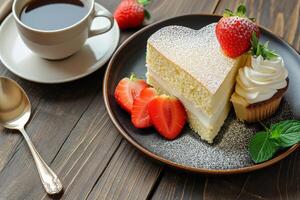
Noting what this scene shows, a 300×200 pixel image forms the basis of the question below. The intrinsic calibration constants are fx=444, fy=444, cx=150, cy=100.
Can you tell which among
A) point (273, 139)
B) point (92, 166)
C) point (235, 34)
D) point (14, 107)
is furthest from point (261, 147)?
point (14, 107)

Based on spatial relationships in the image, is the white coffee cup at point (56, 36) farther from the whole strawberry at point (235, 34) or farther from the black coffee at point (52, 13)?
the whole strawberry at point (235, 34)

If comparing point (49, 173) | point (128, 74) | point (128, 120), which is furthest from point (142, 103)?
point (49, 173)

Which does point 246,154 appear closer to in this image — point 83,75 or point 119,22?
point 83,75

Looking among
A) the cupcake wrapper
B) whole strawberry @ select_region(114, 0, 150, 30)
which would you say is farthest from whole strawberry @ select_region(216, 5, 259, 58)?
whole strawberry @ select_region(114, 0, 150, 30)

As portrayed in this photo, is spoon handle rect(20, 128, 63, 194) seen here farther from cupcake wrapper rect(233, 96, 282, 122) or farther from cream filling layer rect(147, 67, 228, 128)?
cupcake wrapper rect(233, 96, 282, 122)

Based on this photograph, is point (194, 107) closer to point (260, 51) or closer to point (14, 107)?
point (260, 51)

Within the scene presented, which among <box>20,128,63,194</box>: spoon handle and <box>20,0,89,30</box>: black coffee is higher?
<box>20,0,89,30</box>: black coffee

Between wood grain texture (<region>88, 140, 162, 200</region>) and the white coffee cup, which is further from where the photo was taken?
the white coffee cup
